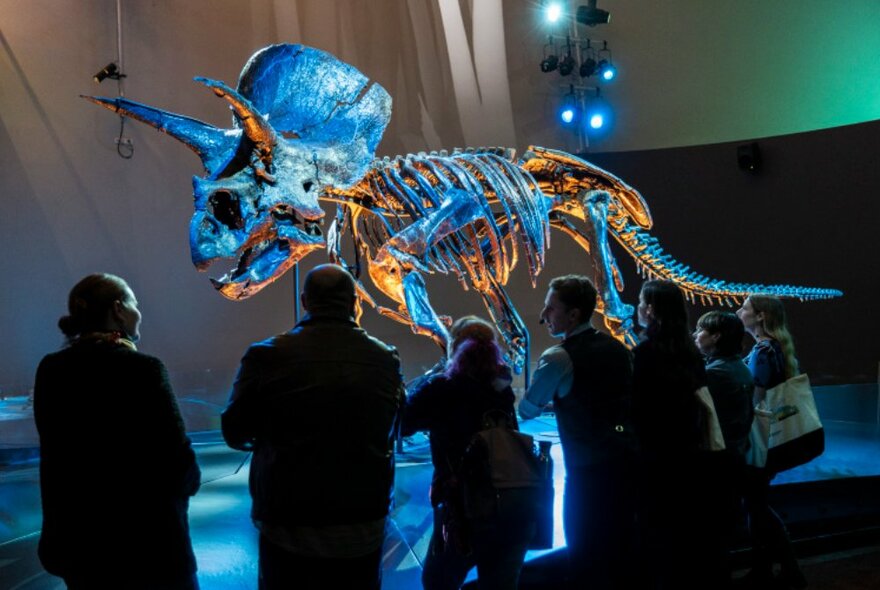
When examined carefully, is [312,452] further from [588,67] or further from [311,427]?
[588,67]

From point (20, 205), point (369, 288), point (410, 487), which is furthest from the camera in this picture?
point (369, 288)

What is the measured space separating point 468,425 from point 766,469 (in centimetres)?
202

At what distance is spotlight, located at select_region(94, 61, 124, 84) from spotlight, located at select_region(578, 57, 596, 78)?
5519 millimetres

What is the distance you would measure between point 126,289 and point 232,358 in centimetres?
565

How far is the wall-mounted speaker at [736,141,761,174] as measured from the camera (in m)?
8.22

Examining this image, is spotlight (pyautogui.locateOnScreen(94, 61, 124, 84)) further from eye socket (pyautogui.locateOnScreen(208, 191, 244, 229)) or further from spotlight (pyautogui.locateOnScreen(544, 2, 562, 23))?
spotlight (pyautogui.locateOnScreen(544, 2, 562, 23))

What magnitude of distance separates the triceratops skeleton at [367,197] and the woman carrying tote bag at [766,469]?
1.83 m

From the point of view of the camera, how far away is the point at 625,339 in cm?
542

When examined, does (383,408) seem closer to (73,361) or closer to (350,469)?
(350,469)

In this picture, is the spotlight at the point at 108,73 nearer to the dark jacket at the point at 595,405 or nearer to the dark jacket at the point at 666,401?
the dark jacket at the point at 595,405

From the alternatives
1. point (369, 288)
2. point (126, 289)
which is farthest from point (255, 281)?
point (369, 288)

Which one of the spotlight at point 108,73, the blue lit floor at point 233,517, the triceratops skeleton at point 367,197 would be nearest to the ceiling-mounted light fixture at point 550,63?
the triceratops skeleton at point 367,197

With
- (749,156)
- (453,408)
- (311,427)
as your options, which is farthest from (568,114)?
(311,427)

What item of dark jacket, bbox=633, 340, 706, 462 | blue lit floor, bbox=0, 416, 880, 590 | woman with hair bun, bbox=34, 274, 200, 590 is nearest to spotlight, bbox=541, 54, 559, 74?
blue lit floor, bbox=0, 416, 880, 590
